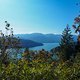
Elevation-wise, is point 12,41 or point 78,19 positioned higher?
point 78,19

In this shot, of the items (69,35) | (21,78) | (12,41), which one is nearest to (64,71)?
(21,78)

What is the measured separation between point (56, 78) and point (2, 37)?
20.7m

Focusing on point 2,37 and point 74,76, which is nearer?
point 74,76

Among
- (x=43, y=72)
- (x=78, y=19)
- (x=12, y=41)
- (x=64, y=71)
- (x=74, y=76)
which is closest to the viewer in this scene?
(x=43, y=72)

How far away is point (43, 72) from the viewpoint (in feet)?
22.2

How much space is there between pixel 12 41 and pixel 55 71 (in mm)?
20131

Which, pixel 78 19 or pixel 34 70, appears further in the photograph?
pixel 78 19

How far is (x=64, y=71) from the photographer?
7.52 m

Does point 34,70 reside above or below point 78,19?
below

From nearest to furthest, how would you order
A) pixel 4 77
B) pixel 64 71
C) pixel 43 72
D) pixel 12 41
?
pixel 4 77 → pixel 43 72 → pixel 64 71 → pixel 12 41

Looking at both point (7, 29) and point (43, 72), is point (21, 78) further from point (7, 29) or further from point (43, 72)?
point (7, 29)

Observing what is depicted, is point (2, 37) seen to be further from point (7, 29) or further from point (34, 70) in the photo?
point (34, 70)

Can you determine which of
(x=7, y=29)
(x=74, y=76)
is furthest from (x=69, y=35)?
(x=74, y=76)

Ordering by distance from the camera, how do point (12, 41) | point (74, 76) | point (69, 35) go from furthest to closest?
point (69, 35) → point (12, 41) → point (74, 76)
